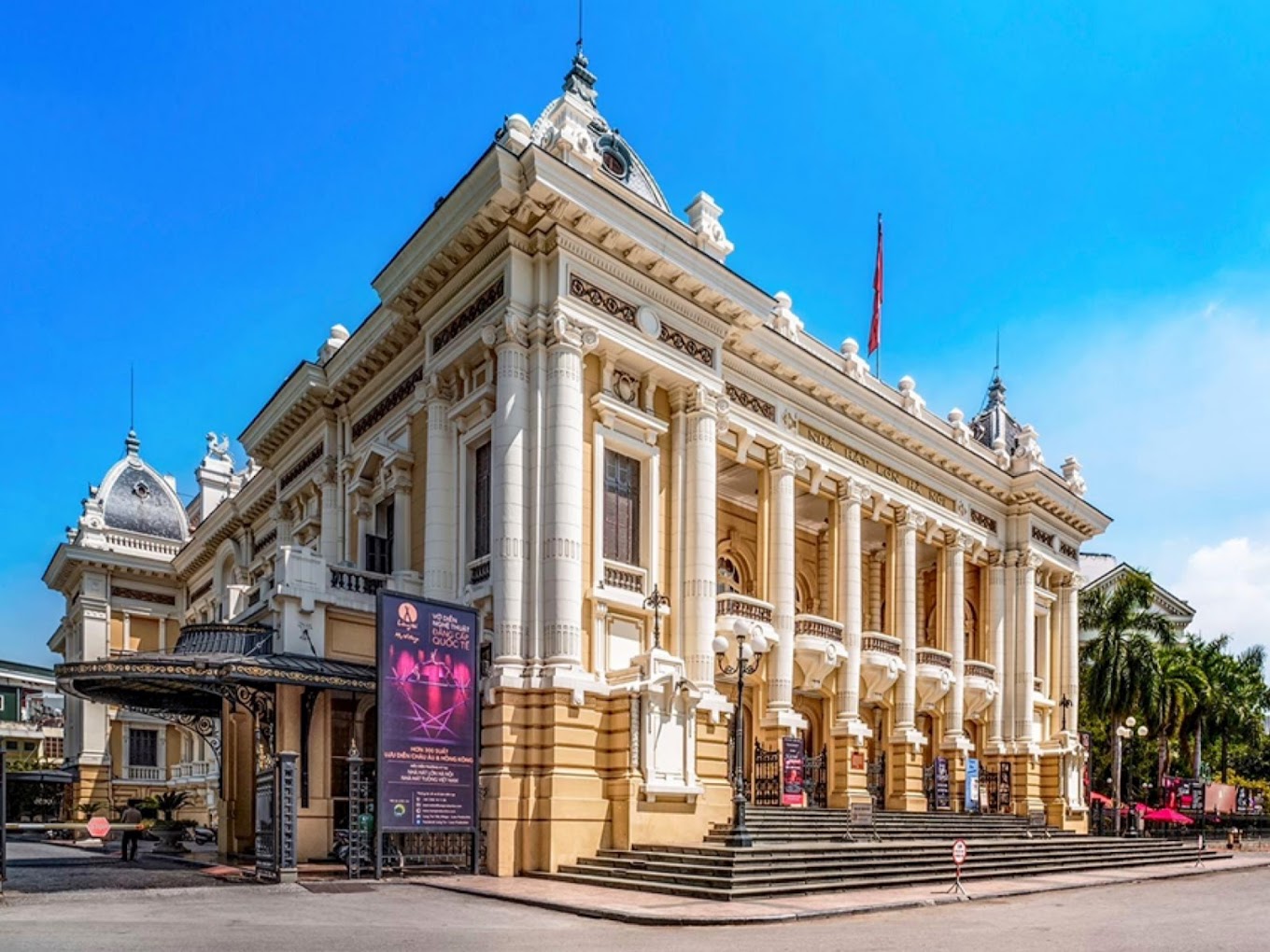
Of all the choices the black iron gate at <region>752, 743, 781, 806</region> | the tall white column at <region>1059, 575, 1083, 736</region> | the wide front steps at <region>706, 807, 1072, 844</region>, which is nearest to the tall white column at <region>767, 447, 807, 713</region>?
the black iron gate at <region>752, 743, 781, 806</region>

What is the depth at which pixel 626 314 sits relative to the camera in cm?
2302

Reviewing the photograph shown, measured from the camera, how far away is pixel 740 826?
19.7 meters

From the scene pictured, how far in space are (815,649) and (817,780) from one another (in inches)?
157

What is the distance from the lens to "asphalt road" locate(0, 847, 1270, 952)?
1174 centimetres

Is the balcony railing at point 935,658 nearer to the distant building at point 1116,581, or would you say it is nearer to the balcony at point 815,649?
the balcony at point 815,649

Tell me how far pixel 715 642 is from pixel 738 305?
25.3 feet

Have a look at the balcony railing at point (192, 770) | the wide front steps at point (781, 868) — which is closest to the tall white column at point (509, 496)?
the wide front steps at point (781, 868)

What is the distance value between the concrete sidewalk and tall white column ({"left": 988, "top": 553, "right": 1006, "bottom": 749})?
1507cm

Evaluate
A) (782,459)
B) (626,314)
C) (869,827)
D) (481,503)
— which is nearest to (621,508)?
(481,503)

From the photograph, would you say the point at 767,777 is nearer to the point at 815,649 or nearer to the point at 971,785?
the point at 815,649

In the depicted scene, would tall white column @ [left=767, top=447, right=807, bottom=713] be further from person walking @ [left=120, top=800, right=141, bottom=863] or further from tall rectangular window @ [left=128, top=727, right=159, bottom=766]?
tall rectangular window @ [left=128, top=727, right=159, bottom=766]

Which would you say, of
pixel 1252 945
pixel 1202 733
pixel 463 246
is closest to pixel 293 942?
pixel 1252 945

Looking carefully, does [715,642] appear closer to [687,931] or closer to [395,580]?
[395,580]

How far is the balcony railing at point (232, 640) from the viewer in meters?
22.0
